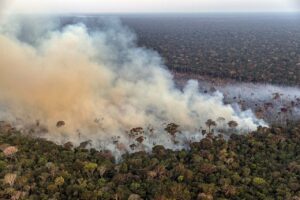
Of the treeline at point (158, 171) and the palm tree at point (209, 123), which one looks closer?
the treeline at point (158, 171)

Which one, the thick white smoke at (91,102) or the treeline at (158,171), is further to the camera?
the thick white smoke at (91,102)

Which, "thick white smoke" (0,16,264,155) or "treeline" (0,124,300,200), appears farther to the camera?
"thick white smoke" (0,16,264,155)

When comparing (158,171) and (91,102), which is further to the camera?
(91,102)

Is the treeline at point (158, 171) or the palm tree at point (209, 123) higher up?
the palm tree at point (209, 123)

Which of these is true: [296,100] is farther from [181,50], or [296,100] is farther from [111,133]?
[181,50]

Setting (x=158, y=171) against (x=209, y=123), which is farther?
(x=209, y=123)

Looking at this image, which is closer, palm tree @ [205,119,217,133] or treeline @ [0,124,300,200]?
treeline @ [0,124,300,200]

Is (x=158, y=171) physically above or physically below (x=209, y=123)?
below

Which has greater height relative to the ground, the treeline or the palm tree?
the palm tree
